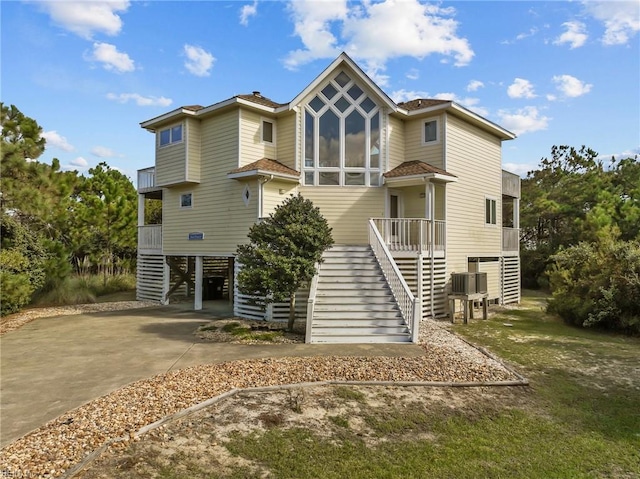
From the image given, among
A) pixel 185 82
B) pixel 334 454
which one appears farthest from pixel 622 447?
pixel 185 82

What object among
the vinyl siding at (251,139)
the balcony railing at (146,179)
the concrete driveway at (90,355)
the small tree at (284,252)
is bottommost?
the concrete driveway at (90,355)

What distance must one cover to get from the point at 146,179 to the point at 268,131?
6.57m

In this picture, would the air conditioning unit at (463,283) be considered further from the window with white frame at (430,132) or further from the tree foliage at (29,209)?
the tree foliage at (29,209)

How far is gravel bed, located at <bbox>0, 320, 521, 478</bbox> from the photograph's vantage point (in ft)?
13.6

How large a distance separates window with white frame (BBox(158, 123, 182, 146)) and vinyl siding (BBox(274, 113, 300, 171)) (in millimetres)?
3793

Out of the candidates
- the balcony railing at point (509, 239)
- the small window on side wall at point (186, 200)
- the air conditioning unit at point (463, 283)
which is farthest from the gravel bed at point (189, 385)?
the balcony railing at point (509, 239)

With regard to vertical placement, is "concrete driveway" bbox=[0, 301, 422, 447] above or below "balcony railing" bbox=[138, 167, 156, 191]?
below

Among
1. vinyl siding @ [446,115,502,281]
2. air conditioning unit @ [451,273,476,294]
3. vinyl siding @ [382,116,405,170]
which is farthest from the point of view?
vinyl siding @ [382,116,405,170]

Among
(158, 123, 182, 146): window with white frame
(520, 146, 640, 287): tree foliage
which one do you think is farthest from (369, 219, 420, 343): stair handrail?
(520, 146, 640, 287): tree foliage

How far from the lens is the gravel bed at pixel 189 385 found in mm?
4148

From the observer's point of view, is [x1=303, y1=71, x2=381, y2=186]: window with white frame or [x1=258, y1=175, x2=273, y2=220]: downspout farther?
[x1=303, y1=71, x2=381, y2=186]: window with white frame

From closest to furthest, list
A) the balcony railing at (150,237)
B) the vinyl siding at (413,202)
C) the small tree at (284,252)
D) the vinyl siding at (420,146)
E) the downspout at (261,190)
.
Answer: the small tree at (284,252) < the downspout at (261,190) < the vinyl siding at (420,146) < the vinyl siding at (413,202) < the balcony railing at (150,237)

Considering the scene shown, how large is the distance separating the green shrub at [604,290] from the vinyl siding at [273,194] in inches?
385

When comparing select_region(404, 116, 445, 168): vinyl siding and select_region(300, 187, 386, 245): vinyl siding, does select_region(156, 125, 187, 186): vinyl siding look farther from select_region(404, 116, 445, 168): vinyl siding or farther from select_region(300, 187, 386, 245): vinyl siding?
select_region(404, 116, 445, 168): vinyl siding
